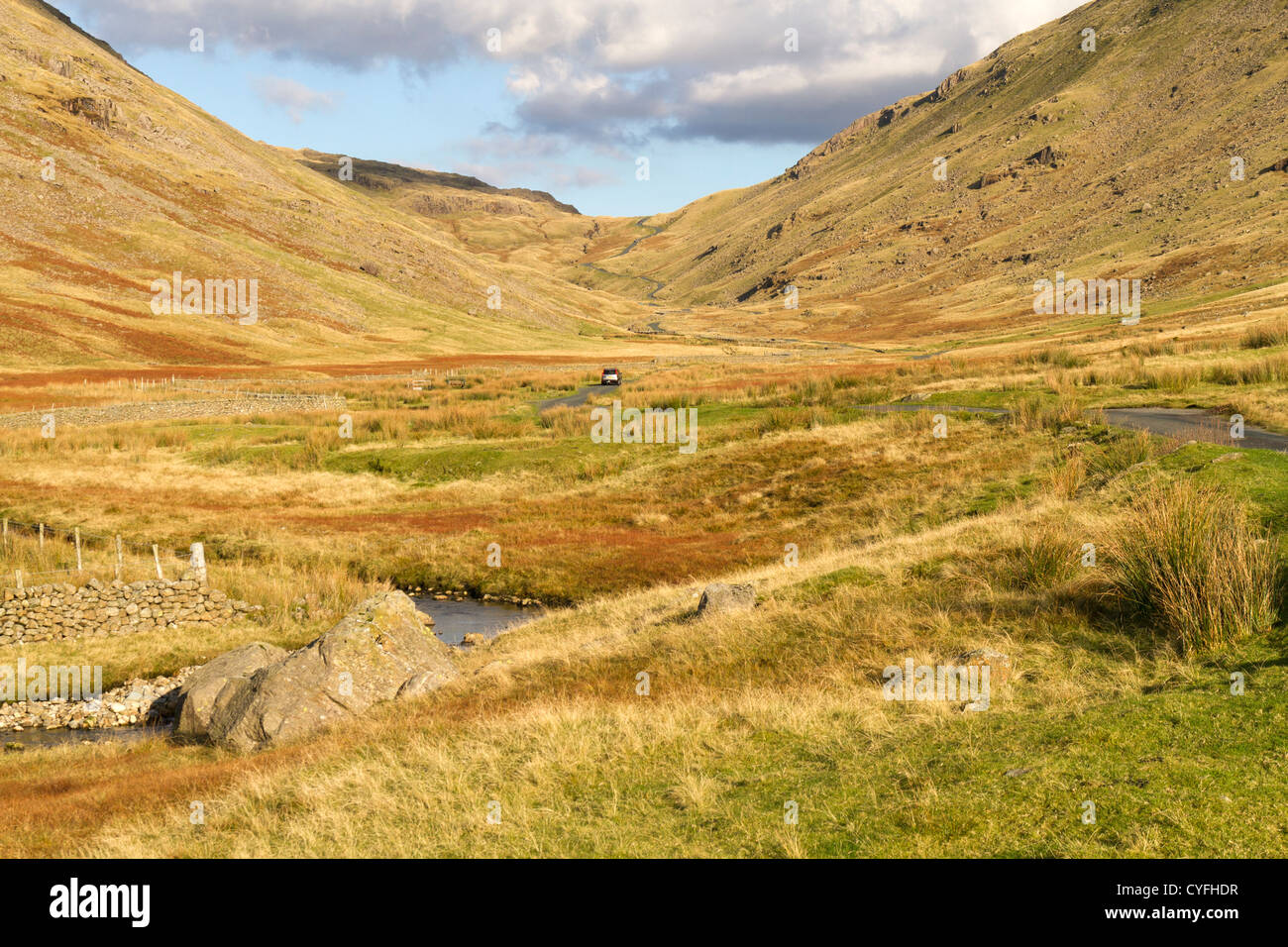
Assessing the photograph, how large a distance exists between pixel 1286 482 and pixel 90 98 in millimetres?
195198

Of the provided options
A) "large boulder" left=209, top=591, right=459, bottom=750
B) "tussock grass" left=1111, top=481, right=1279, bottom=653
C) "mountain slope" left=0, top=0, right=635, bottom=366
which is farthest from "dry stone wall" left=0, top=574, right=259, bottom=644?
"mountain slope" left=0, top=0, right=635, bottom=366

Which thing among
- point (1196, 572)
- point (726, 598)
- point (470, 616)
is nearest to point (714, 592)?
point (726, 598)

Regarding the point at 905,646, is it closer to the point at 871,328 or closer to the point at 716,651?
the point at 716,651

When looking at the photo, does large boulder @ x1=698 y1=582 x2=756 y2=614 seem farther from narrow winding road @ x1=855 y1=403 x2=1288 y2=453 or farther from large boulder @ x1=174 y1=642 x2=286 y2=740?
narrow winding road @ x1=855 y1=403 x2=1288 y2=453

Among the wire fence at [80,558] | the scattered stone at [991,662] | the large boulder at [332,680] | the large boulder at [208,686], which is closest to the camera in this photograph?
the scattered stone at [991,662]

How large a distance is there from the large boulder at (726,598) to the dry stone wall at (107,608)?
14177 mm

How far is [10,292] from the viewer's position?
10081cm

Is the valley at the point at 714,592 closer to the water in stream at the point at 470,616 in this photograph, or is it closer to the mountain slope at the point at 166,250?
the water in stream at the point at 470,616

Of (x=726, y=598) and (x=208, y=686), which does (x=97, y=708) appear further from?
(x=726, y=598)

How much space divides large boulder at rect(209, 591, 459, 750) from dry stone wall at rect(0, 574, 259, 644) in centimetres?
816

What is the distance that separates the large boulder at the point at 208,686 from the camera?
51.4 feet

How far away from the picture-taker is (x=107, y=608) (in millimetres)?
22562

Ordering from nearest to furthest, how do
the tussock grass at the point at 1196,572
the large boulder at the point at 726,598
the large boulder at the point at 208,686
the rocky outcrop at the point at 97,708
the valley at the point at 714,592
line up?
1. the valley at the point at 714,592
2. the tussock grass at the point at 1196,572
3. the large boulder at the point at 208,686
4. the large boulder at the point at 726,598
5. the rocky outcrop at the point at 97,708

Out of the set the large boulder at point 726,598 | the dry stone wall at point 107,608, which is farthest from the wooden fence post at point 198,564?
the large boulder at point 726,598
